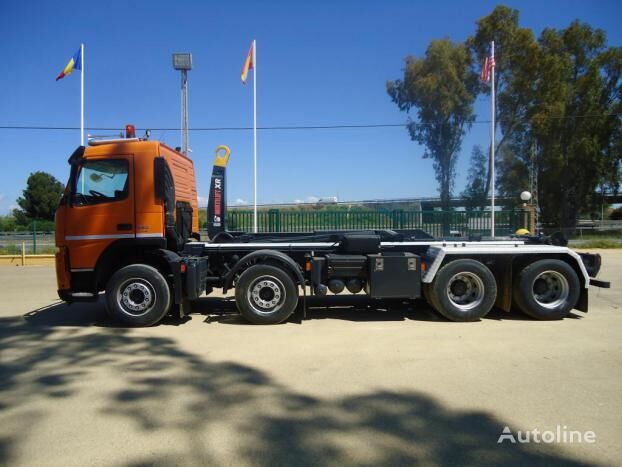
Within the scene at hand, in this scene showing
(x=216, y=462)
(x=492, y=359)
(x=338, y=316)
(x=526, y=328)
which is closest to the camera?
(x=216, y=462)

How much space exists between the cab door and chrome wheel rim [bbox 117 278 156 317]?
63 cm

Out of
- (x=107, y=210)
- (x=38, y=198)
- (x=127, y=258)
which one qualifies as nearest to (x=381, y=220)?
(x=127, y=258)

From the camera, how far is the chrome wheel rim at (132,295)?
7074 millimetres

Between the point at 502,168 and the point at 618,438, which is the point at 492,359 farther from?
the point at 502,168

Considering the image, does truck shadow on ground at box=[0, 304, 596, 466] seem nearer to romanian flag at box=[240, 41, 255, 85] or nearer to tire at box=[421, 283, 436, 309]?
tire at box=[421, 283, 436, 309]

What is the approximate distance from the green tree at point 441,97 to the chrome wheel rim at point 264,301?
91.5 ft

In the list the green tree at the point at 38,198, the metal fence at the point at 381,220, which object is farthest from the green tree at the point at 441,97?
the green tree at the point at 38,198

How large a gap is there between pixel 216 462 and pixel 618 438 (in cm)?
293

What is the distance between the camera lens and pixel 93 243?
7.04m

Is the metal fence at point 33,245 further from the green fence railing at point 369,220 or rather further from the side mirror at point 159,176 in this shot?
the side mirror at point 159,176

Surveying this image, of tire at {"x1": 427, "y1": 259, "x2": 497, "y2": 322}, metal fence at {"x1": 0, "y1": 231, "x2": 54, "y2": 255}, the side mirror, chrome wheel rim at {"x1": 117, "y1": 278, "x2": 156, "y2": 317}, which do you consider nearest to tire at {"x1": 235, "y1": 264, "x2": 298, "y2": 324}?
chrome wheel rim at {"x1": 117, "y1": 278, "x2": 156, "y2": 317}

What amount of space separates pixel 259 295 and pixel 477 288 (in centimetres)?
346

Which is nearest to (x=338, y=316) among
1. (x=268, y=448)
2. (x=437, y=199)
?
(x=268, y=448)

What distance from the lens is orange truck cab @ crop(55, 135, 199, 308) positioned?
7.04 metres
